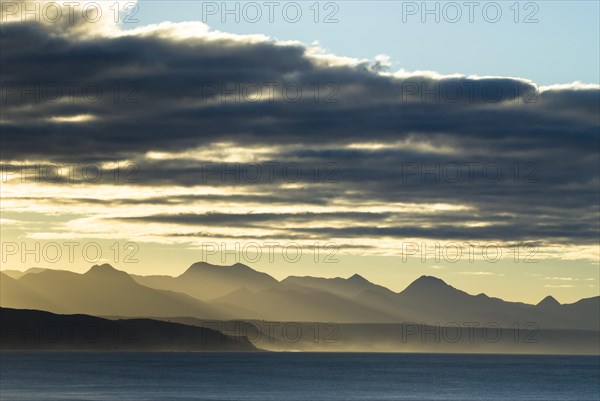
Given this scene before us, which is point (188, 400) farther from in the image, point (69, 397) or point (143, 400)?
point (69, 397)

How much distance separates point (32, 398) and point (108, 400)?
45.6 feet

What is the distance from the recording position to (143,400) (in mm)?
193500

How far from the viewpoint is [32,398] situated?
19438cm

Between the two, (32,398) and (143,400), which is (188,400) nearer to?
(143,400)

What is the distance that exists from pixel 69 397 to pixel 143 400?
14056 millimetres

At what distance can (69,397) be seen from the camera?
19625 cm

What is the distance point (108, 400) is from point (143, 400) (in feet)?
20.3

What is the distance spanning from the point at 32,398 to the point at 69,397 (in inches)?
256

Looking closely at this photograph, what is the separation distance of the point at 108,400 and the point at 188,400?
48.6 feet

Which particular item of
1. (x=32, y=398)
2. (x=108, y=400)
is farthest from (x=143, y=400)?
(x=32, y=398)

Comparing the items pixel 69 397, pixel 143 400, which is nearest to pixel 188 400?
pixel 143 400

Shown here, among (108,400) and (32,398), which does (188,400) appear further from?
(32,398)
